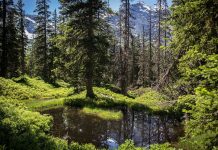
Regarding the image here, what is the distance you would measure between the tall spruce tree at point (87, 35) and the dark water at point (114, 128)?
5547 millimetres

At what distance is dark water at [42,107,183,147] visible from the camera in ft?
54.1

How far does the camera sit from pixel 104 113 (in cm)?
2231

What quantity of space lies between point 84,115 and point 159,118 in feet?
18.1

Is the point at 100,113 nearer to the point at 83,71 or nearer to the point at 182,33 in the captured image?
the point at 83,71

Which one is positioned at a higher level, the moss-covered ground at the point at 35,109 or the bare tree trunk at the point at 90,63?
the bare tree trunk at the point at 90,63

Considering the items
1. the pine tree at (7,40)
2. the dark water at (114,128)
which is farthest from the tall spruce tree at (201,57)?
the pine tree at (7,40)

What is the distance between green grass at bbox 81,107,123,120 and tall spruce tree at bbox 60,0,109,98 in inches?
165

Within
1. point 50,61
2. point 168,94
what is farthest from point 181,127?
point 50,61

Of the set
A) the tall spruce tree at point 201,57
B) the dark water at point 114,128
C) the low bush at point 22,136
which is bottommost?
the dark water at point 114,128

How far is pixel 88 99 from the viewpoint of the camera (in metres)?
25.8

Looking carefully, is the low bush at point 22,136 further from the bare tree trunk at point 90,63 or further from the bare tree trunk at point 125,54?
the bare tree trunk at point 125,54

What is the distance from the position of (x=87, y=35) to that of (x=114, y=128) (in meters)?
11.3

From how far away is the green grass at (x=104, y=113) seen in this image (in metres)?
21.4

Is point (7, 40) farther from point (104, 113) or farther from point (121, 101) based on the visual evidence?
point (104, 113)
